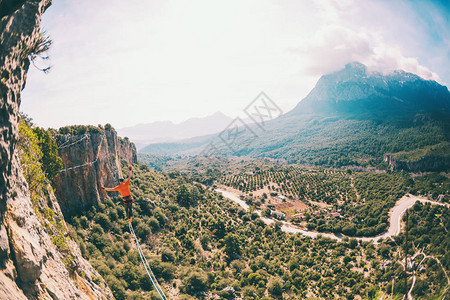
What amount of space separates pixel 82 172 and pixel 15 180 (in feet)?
67.6

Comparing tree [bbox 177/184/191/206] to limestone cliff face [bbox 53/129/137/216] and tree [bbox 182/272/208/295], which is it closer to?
limestone cliff face [bbox 53/129/137/216]

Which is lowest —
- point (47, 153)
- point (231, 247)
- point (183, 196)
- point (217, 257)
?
point (217, 257)

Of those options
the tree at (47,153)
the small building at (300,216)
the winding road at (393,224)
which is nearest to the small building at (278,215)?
the small building at (300,216)

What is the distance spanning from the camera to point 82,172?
81.4ft

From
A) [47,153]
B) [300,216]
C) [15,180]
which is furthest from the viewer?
[300,216]

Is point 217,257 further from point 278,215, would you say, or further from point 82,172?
point 278,215

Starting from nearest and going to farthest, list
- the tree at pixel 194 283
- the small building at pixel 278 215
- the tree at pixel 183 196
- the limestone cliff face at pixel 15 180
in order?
the limestone cliff face at pixel 15 180
the tree at pixel 194 283
the tree at pixel 183 196
the small building at pixel 278 215

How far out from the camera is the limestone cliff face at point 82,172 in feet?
75.6

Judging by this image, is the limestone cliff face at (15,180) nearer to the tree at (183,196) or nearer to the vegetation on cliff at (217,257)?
the vegetation on cliff at (217,257)

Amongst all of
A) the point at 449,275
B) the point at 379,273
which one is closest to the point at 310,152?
the point at 379,273

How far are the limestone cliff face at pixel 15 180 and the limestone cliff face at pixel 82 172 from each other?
18.3m

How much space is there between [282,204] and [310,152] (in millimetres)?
130170

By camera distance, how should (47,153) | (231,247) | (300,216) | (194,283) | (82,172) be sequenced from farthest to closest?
(300,216)
(231,247)
(82,172)
(194,283)
(47,153)

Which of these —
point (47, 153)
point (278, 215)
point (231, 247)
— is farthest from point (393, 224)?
point (47, 153)
